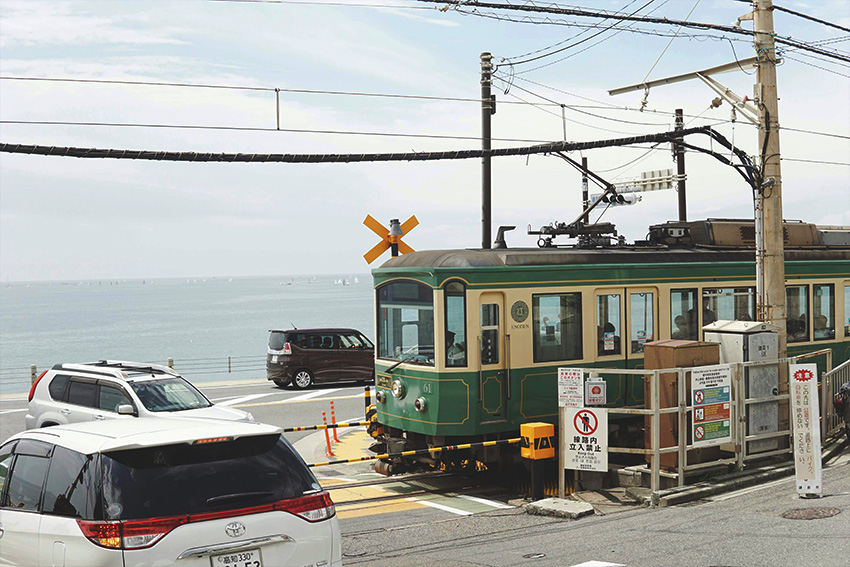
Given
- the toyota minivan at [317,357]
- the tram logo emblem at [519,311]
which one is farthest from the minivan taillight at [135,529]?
the toyota minivan at [317,357]

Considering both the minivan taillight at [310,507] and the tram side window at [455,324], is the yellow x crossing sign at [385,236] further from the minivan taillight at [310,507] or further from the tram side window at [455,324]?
the minivan taillight at [310,507]

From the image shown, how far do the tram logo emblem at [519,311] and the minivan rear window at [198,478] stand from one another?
25.8ft

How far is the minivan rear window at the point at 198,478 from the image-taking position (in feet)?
17.4

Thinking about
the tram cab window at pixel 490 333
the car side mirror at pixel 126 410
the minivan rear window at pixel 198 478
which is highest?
the tram cab window at pixel 490 333

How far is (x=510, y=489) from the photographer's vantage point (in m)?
13.6

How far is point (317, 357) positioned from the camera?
29266 mm

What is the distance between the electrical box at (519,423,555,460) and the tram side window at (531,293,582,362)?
1653 mm

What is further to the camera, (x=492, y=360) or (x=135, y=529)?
(x=492, y=360)

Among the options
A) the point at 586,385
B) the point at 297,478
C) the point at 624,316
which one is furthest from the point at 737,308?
the point at 297,478

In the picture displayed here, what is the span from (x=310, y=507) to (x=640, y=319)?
10120 mm

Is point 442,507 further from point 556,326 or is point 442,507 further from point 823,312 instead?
point 823,312

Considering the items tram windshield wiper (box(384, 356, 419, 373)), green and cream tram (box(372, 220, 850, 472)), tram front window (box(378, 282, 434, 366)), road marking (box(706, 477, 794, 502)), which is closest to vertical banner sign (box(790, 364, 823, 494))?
road marking (box(706, 477, 794, 502))

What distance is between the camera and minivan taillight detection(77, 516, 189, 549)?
512cm

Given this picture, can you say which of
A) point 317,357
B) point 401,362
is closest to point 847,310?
point 401,362
